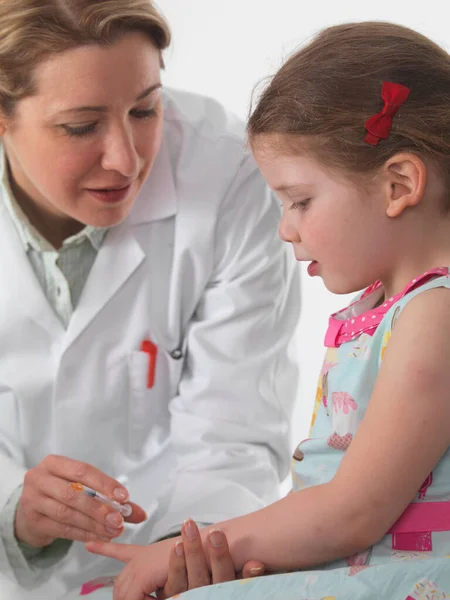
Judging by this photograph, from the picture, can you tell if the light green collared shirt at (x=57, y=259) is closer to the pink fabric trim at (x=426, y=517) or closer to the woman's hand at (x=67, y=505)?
the woman's hand at (x=67, y=505)

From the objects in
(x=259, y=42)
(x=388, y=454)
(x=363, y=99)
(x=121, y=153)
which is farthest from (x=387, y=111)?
(x=259, y=42)

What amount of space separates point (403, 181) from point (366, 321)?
0.18 m

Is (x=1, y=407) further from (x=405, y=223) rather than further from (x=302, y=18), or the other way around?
(x=302, y=18)

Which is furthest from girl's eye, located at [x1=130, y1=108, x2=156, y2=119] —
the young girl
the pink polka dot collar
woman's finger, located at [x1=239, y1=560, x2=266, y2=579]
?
woman's finger, located at [x1=239, y1=560, x2=266, y2=579]

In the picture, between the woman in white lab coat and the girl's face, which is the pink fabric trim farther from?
the woman in white lab coat

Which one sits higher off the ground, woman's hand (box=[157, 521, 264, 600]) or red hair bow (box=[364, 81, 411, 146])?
red hair bow (box=[364, 81, 411, 146])

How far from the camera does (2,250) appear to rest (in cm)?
162

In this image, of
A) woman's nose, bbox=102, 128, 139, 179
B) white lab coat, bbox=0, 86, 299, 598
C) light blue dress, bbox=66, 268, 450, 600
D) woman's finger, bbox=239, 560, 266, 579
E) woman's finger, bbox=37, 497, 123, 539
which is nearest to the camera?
light blue dress, bbox=66, 268, 450, 600

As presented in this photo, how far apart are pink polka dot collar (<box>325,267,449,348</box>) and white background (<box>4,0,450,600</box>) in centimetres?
108

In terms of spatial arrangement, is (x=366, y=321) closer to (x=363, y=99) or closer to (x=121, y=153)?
(x=363, y=99)

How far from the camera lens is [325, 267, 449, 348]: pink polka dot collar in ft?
3.58

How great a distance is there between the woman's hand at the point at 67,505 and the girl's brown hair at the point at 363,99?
0.54 meters

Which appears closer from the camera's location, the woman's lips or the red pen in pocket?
the woman's lips

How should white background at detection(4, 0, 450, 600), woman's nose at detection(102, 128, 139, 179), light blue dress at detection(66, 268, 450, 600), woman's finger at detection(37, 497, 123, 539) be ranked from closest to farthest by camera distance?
light blue dress at detection(66, 268, 450, 600) → woman's finger at detection(37, 497, 123, 539) → woman's nose at detection(102, 128, 139, 179) → white background at detection(4, 0, 450, 600)
